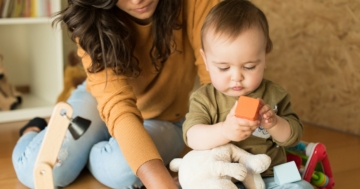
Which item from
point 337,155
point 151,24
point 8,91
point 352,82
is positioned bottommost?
point 8,91

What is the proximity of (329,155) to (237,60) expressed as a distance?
0.83 m

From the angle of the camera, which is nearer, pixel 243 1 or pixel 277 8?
pixel 243 1

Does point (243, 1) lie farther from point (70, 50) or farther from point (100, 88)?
point (70, 50)

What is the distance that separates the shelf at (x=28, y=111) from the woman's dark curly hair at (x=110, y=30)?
2.98ft

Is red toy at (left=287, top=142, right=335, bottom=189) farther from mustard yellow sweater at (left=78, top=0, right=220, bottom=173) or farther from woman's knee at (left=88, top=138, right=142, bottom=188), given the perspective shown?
woman's knee at (left=88, top=138, right=142, bottom=188)

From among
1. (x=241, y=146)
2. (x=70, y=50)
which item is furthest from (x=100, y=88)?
(x=70, y=50)

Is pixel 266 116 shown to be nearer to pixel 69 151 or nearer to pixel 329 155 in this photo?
pixel 69 151

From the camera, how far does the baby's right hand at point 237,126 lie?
988mm

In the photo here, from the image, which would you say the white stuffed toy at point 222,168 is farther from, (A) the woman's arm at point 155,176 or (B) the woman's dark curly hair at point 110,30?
(B) the woman's dark curly hair at point 110,30

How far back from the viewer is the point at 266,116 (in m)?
1.02

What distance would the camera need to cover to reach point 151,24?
144 centimetres

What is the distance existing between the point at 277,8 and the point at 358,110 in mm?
514

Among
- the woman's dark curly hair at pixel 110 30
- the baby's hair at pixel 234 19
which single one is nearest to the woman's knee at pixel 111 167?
the woman's dark curly hair at pixel 110 30

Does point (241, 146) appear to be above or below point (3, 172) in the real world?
above
